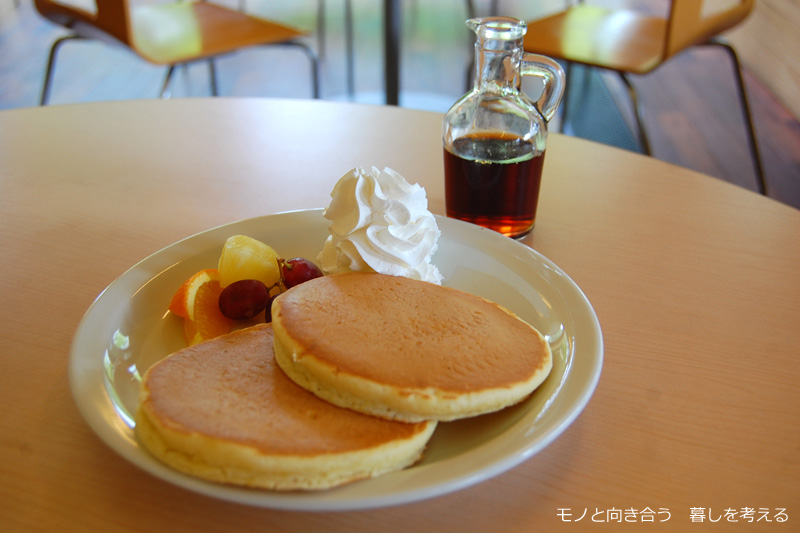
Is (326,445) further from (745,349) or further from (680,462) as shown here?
(745,349)

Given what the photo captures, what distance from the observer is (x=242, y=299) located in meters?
0.80

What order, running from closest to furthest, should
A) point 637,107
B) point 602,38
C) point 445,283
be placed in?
point 445,283 < point 637,107 < point 602,38

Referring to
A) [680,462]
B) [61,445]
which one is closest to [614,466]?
[680,462]

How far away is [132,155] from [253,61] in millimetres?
2980

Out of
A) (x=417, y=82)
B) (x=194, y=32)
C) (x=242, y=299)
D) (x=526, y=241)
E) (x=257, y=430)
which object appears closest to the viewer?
(x=257, y=430)

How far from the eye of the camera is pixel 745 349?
787mm

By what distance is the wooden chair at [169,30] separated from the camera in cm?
210

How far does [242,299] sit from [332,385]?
0.80 ft

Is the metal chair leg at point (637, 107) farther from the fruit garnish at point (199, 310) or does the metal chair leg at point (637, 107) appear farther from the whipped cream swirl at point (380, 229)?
the fruit garnish at point (199, 310)

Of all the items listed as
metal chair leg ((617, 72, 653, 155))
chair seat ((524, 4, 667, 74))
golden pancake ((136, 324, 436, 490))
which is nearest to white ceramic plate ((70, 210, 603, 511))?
golden pancake ((136, 324, 436, 490))

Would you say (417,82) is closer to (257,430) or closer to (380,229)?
(380,229)

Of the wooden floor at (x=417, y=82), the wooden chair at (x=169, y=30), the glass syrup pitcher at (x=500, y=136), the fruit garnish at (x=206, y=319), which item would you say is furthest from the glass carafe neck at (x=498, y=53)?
the wooden floor at (x=417, y=82)

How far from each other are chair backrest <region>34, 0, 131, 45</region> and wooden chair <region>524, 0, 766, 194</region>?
4.07ft

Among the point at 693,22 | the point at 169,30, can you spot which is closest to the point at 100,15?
the point at 169,30
